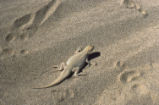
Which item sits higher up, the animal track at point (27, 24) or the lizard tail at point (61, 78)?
the animal track at point (27, 24)

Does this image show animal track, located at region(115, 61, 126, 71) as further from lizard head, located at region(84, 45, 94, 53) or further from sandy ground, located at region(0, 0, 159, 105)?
lizard head, located at region(84, 45, 94, 53)

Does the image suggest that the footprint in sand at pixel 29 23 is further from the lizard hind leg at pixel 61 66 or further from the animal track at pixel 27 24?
the lizard hind leg at pixel 61 66

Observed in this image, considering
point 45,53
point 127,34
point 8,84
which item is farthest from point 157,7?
point 8,84

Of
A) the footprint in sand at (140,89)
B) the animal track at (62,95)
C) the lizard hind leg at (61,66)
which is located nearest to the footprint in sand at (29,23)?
the lizard hind leg at (61,66)

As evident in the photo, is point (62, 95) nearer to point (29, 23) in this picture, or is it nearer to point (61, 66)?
point (61, 66)

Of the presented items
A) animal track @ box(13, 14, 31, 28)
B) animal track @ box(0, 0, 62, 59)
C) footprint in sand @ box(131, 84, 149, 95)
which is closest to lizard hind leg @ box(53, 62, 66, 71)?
animal track @ box(0, 0, 62, 59)

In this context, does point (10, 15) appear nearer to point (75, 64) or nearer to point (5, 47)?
point (5, 47)

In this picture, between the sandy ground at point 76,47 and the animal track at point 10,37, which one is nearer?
the sandy ground at point 76,47
